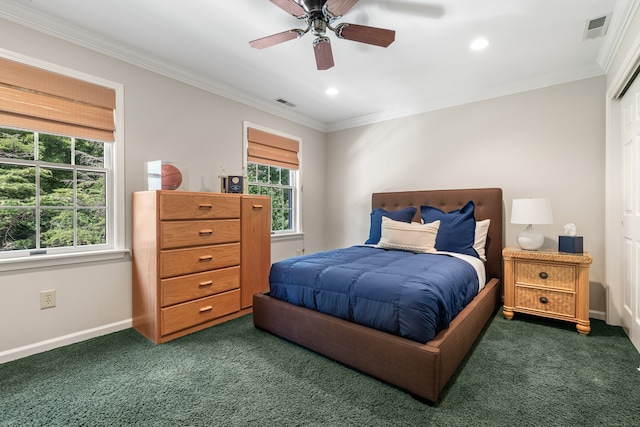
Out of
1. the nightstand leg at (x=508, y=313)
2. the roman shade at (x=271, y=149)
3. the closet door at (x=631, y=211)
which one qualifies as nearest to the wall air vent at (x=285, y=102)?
the roman shade at (x=271, y=149)

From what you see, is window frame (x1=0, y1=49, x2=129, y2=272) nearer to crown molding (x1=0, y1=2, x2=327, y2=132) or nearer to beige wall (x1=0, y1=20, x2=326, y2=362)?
beige wall (x1=0, y1=20, x2=326, y2=362)

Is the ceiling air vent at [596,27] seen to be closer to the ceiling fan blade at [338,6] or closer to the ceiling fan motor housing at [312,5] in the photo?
the ceiling fan blade at [338,6]

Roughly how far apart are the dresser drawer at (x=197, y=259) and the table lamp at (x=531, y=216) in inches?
104

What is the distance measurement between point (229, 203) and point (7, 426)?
1875 millimetres

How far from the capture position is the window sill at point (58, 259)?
205cm

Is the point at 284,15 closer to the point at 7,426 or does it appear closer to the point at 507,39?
the point at 507,39

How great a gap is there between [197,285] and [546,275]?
9.86 feet

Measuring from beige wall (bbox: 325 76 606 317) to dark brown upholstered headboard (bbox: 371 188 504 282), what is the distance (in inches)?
6.0

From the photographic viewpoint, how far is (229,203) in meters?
2.79

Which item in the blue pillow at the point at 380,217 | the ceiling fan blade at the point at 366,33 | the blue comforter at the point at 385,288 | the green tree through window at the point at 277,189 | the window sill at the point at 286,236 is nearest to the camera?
the blue comforter at the point at 385,288

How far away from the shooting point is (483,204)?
3.28 m

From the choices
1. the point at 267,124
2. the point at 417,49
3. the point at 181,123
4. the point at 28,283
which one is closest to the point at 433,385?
the point at 417,49

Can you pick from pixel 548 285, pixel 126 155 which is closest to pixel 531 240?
pixel 548 285

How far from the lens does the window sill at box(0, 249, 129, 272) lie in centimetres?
205
